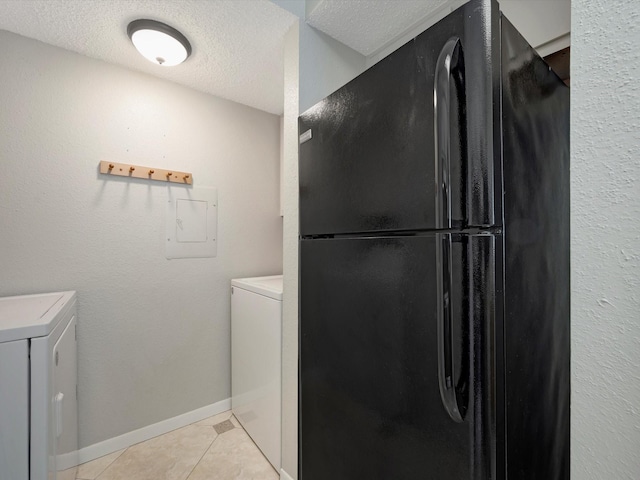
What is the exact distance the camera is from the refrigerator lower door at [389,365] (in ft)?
1.98

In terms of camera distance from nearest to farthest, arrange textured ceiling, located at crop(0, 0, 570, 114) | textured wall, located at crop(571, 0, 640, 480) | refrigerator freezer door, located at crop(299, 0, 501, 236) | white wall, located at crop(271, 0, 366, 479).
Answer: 1. textured wall, located at crop(571, 0, 640, 480)
2. refrigerator freezer door, located at crop(299, 0, 501, 236)
3. textured ceiling, located at crop(0, 0, 570, 114)
4. white wall, located at crop(271, 0, 366, 479)

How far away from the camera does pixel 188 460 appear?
1.63m

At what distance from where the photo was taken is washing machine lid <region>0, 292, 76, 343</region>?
861 millimetres

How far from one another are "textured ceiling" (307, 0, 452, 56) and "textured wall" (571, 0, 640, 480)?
1.09m

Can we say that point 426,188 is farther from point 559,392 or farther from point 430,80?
point 559,392

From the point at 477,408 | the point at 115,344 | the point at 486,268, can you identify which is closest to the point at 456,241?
the point at 486,268

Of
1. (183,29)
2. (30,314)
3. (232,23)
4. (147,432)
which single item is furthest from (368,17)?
(147,432)

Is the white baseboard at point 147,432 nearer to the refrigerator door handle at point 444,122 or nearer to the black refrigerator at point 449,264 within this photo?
the black refrigerator at point 449,264

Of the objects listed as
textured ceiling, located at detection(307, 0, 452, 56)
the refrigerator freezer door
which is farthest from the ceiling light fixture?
the refrigerator freezer door

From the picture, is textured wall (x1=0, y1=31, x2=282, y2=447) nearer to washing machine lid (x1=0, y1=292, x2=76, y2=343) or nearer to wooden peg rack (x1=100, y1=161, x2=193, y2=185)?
wooden peg rack (x1=100, y1=161, x2=193, y2=185)

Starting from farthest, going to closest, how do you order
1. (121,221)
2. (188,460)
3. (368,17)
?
(121,221)
(188,460)
(368,17)

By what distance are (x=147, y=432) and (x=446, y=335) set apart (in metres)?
2.09

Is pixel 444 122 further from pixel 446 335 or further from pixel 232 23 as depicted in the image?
pixel 232 23

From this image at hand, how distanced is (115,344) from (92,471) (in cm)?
65
